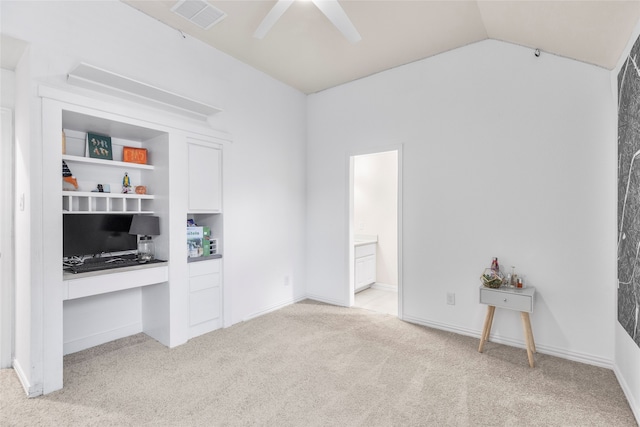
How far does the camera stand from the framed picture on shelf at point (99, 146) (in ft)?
9.30

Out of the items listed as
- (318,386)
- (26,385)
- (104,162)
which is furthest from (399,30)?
(26,385)

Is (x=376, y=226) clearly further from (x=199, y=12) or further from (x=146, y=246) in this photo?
(x=199, y=12)

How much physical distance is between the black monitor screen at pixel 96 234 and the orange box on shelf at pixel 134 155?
0.54m

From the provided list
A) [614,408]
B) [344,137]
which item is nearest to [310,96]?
[344,137]

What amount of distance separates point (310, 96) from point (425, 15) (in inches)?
84.4

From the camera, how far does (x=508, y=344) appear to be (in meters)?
3.05

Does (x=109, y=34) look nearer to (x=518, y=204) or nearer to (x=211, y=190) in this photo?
(x=211, y=190)

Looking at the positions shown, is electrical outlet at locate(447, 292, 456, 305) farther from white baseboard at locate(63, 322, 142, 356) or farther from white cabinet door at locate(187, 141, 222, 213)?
white baseboard at locate(63, 322, 142, 356)

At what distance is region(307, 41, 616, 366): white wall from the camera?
2.69m

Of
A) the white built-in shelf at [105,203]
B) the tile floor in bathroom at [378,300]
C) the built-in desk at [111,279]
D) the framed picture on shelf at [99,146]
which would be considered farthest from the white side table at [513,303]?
the framed picture on shelf at [99,146]

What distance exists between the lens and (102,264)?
2.70 metres

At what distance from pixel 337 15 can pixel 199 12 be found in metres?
1.33

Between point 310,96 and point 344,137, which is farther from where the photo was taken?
point 310,96

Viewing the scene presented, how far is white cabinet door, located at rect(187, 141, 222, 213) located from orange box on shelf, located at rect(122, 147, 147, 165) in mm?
461
